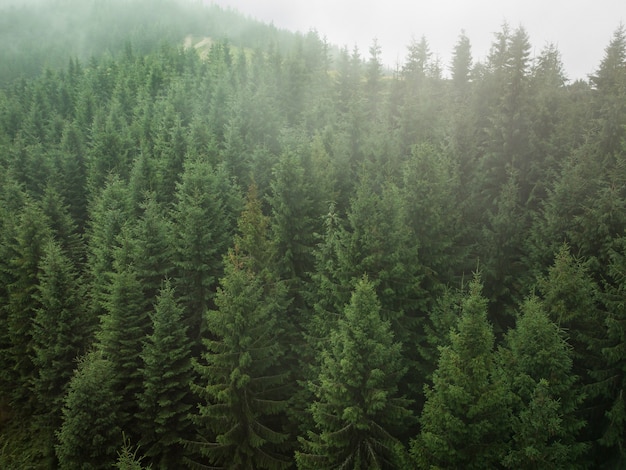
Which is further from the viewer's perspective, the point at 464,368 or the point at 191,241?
the point at 191,241

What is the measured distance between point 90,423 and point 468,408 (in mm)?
18099

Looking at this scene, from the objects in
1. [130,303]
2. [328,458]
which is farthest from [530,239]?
[130,303]

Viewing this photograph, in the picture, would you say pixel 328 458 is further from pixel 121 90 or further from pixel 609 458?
pixel 121 90

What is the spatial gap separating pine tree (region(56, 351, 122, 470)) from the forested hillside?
0.34 feet

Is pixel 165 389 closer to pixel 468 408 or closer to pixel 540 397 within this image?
pixel 468 408

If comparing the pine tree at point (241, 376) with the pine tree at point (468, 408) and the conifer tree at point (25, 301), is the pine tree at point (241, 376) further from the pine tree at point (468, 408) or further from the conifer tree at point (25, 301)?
the conifer tree at point (25, 301)

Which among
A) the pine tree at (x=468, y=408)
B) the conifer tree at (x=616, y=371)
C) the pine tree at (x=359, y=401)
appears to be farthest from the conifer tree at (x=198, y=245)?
the conifer tree at (x=616, y=371)

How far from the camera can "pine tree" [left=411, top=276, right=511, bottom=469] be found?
14.7 metres

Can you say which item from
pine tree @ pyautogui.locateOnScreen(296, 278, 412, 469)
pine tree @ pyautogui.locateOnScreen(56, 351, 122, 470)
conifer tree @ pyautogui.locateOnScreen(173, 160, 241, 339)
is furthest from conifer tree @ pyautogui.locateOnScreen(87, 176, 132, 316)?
pine tree @ pyautogui.locateOnScreen(296, 278, 412, 469)

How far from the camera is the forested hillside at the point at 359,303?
1644cm

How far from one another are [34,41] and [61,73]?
298ft

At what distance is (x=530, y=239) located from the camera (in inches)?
938

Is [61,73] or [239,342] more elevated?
[61,73]

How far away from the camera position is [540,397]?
557 inches
